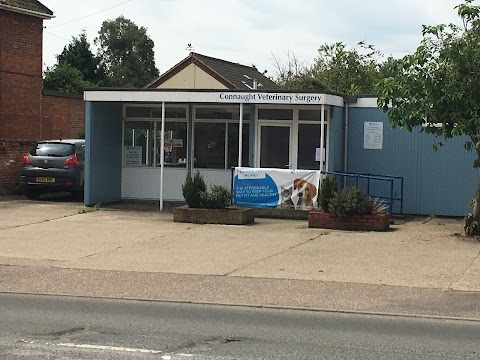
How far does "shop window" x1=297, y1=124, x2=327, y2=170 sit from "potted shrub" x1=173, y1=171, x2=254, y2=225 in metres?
2.84

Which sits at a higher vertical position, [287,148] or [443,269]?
[287,148]

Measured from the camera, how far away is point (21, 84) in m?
26.1

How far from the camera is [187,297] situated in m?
9.84

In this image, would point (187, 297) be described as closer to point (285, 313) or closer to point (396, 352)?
point (285, 313)

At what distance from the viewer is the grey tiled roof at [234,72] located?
36.9 metres

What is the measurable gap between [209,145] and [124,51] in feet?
167

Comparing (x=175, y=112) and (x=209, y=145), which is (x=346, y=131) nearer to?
(x=209, y=145)

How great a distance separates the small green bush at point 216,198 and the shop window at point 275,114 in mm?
3241

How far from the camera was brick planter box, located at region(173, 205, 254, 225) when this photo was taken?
17172 millimetres

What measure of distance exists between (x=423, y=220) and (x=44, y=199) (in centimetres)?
1094

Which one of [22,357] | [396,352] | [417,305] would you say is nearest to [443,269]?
[417,305]

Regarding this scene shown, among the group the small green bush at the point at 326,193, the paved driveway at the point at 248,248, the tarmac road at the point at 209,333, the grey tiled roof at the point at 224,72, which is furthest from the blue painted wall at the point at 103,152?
the grey tiled roof at the point at 224,72

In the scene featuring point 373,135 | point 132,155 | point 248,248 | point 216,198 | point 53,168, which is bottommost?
point 248,248

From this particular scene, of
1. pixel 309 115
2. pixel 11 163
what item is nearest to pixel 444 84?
pixel 309 115
